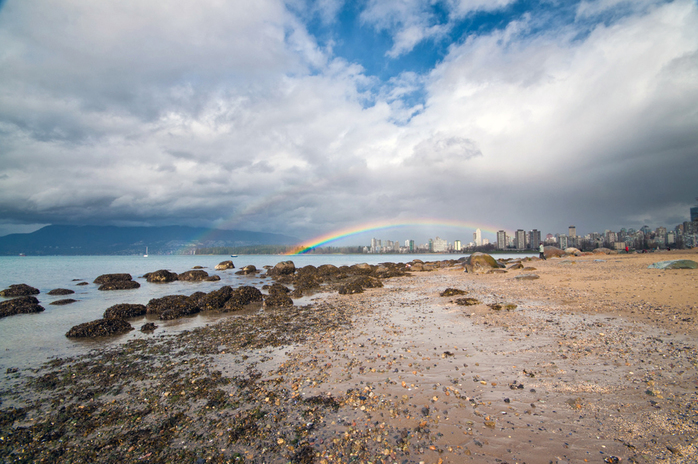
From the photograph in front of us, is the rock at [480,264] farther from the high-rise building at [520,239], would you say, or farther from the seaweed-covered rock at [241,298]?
the high-rise building at [520,239]

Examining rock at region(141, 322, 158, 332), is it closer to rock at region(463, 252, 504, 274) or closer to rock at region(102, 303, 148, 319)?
rock at region(102, 303, 148, 319)

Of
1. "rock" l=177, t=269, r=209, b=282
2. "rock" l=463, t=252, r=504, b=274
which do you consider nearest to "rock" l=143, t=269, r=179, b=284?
"rock" l=177, t=269, r=209, b=282

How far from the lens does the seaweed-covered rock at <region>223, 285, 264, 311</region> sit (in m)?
17.0

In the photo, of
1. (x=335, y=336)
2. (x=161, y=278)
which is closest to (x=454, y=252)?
(x=161, y=278)

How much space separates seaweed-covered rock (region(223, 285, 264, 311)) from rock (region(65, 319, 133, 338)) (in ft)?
16.9

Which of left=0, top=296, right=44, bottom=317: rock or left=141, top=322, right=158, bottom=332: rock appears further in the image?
left=0, top=296, right=44, bottom=317: rock

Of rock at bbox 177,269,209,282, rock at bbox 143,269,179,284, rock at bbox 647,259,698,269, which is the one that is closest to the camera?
rock at bbox 647,259,698,269

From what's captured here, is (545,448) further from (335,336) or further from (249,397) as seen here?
(335,336)

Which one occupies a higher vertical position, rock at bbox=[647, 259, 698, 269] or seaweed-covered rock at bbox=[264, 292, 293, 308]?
rock at bbox=[647, 259, 698, 269]

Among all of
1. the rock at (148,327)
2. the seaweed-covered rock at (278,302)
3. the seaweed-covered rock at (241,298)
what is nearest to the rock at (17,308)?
the rock at (148,327)

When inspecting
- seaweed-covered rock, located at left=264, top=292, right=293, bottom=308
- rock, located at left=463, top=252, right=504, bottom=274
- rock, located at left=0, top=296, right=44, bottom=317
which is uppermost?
rock, located at left=463, top=252, right=504, bottom=274

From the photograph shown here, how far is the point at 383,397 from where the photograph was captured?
5723 mm

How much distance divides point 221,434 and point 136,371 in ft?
15.5

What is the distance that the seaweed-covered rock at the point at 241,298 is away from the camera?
671 inches
